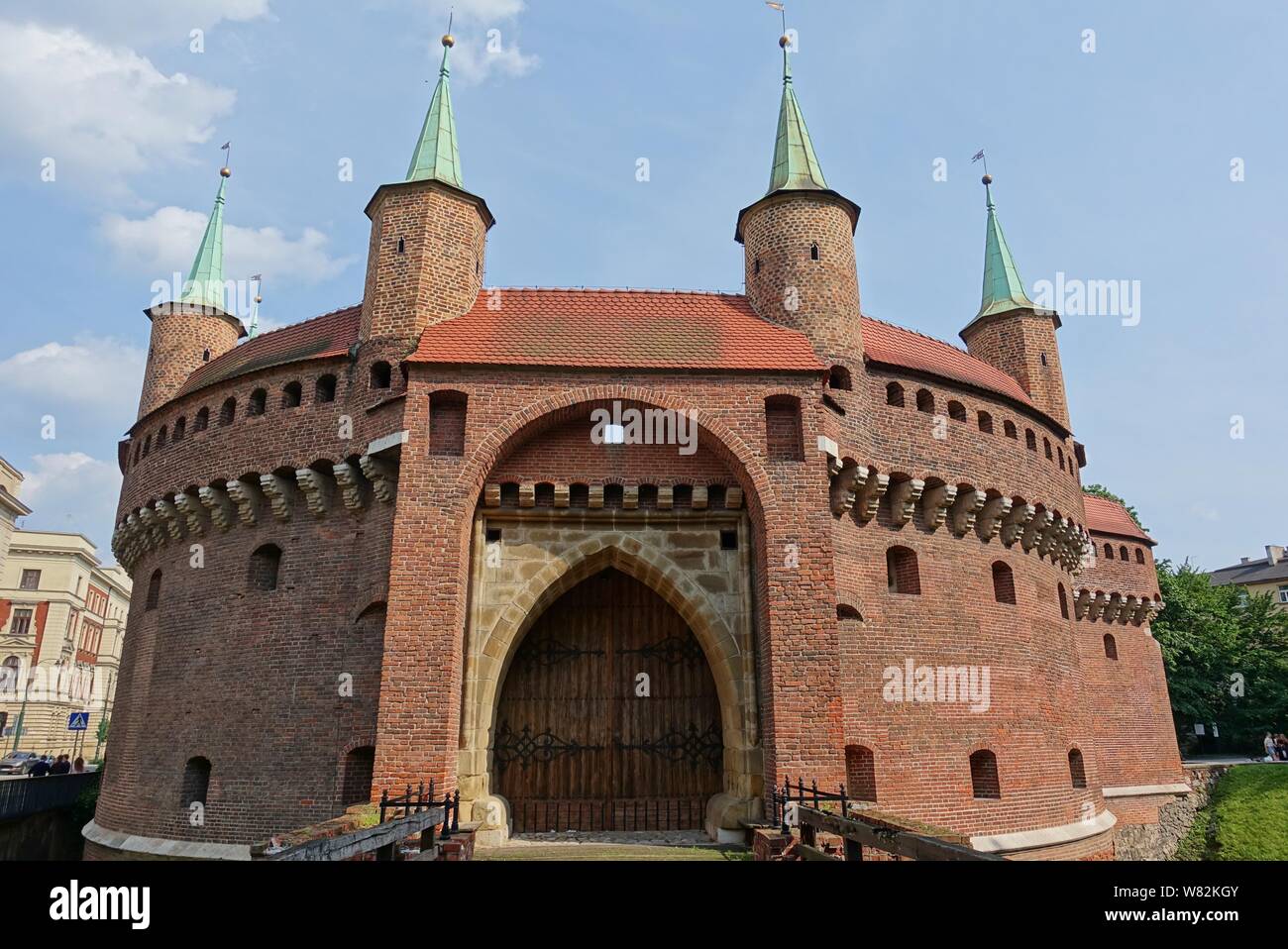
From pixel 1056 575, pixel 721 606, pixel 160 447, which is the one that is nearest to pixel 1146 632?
pixel 1056 575

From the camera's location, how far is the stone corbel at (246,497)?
15.9 metres

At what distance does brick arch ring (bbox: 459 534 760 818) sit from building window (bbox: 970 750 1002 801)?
552 cm

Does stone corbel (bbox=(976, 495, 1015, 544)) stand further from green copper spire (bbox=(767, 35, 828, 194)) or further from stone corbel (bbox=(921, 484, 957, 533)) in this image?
green copper spire (bbox=(767, 35, 828, 194))

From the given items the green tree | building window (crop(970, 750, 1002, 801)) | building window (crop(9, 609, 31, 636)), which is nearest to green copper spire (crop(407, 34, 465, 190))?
building window (crop(970, 750, 1002, 801))

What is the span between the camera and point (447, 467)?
1317cm

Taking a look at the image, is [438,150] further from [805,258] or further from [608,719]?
[608,719]

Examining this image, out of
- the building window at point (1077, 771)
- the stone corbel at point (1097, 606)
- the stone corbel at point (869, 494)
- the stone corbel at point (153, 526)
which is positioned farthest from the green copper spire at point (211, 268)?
the stone corbel at point (1097, 606)

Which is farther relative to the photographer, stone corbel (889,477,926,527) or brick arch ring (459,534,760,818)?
stone corbel (889,477,926,527)

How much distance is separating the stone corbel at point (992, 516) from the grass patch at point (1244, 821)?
14.6m

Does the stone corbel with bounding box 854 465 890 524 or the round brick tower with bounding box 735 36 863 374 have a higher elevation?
the round brick tower with bounding box 735 36 863 374

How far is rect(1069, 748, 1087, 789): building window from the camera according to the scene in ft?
62.8

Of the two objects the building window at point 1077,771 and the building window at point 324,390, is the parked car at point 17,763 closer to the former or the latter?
the building window at point 324,390
